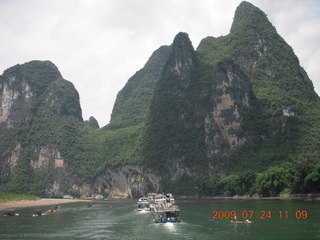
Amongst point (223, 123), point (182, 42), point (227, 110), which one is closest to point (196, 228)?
point (223, 123)

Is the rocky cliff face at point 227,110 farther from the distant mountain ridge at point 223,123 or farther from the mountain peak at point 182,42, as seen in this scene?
the mountain peak at point 182,42

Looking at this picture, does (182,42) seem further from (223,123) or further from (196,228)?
(196,228)

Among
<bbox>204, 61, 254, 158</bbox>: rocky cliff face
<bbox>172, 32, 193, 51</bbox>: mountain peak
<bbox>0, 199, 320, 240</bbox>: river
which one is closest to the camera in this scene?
<bbox>0, 199, 320, 240</bbox>: river

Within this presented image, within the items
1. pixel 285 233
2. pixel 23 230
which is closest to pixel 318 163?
pixel 285 233

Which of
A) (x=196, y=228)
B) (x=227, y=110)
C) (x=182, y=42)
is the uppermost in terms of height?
(x=182, y=42)

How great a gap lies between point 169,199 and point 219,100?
9346 cm

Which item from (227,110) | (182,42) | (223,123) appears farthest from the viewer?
(182,42)

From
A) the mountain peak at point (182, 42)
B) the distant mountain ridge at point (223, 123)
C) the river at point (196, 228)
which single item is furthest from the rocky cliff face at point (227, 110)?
the river at point (196, 228)

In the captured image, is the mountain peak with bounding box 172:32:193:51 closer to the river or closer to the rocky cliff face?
the rocky cliff face

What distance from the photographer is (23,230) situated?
54125 mm

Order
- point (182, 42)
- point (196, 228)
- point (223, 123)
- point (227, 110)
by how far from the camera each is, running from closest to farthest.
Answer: point (196, 228) → point (227, 110) → point (223, 123) → point (182, 42)

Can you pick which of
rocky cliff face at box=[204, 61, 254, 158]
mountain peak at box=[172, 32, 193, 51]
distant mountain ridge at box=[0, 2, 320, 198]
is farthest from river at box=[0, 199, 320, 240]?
mountain peak at box=[172, 32, 193, 51]

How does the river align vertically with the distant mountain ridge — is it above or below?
below

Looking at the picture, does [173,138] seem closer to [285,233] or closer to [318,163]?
[318,163]
